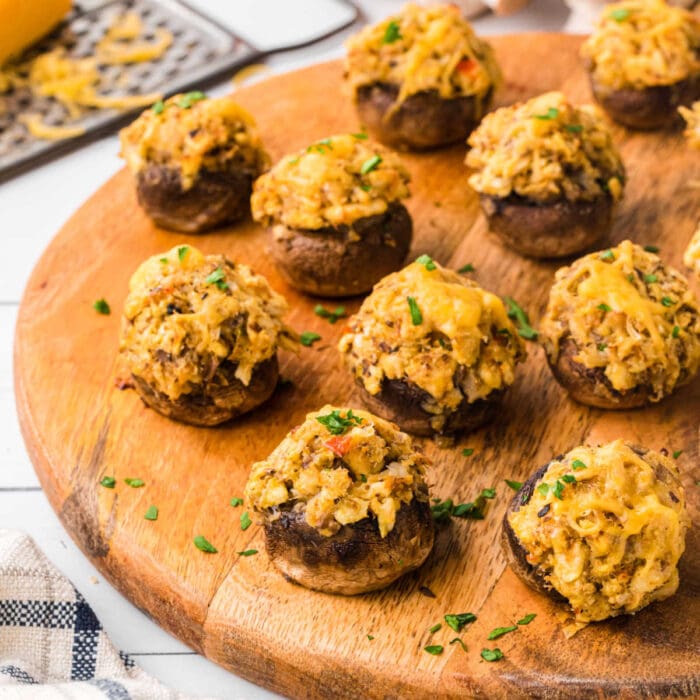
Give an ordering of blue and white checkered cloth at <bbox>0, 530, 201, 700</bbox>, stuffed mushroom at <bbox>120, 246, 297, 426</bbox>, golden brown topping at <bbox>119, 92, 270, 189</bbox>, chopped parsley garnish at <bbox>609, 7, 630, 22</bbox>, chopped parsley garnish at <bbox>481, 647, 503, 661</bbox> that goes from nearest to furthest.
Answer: chopped parsley garnish at <bbox>481, 647, 503, 661</bbox>, blue and white checkered cloth at <bbox>0, 530, 201, 700</bbox>, stuffed mushroom at <bbox>120, 246, 297, 426</bbox>, golden brown topping at <bbox>119, 92, 270, 189</bbox>, chopped parsley garnish at <bbox>609, 7, 630, 22</bbox>

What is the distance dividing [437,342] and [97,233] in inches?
84.7

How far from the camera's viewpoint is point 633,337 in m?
5.06

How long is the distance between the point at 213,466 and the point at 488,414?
1.17 m

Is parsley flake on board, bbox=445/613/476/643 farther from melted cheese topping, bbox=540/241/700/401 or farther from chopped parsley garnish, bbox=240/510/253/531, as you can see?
melted cheese topping, bbox=540/241/700/401

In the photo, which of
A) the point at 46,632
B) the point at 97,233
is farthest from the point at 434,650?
the point at 97,233

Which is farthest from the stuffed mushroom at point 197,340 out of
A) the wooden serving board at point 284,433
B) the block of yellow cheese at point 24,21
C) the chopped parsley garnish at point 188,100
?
the block of yellow cheese at point 24,21

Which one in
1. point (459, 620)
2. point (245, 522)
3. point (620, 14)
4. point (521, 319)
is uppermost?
point (620, 14)

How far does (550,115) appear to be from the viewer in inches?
226

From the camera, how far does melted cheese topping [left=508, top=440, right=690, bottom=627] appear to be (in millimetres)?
4270

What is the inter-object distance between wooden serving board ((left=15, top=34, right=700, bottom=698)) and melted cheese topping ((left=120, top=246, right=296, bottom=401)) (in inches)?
13.3

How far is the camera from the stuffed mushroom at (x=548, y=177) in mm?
5703

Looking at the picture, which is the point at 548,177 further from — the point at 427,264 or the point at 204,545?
the point at 204,545

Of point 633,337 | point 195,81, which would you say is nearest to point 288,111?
point 195,81

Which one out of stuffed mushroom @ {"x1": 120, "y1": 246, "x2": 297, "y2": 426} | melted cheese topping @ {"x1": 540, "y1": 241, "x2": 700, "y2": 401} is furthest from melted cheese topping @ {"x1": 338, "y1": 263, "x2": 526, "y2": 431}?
stuffed mushroom @ {"x1": 120, "y1": 246, "x2": 297, "y2": 426}
